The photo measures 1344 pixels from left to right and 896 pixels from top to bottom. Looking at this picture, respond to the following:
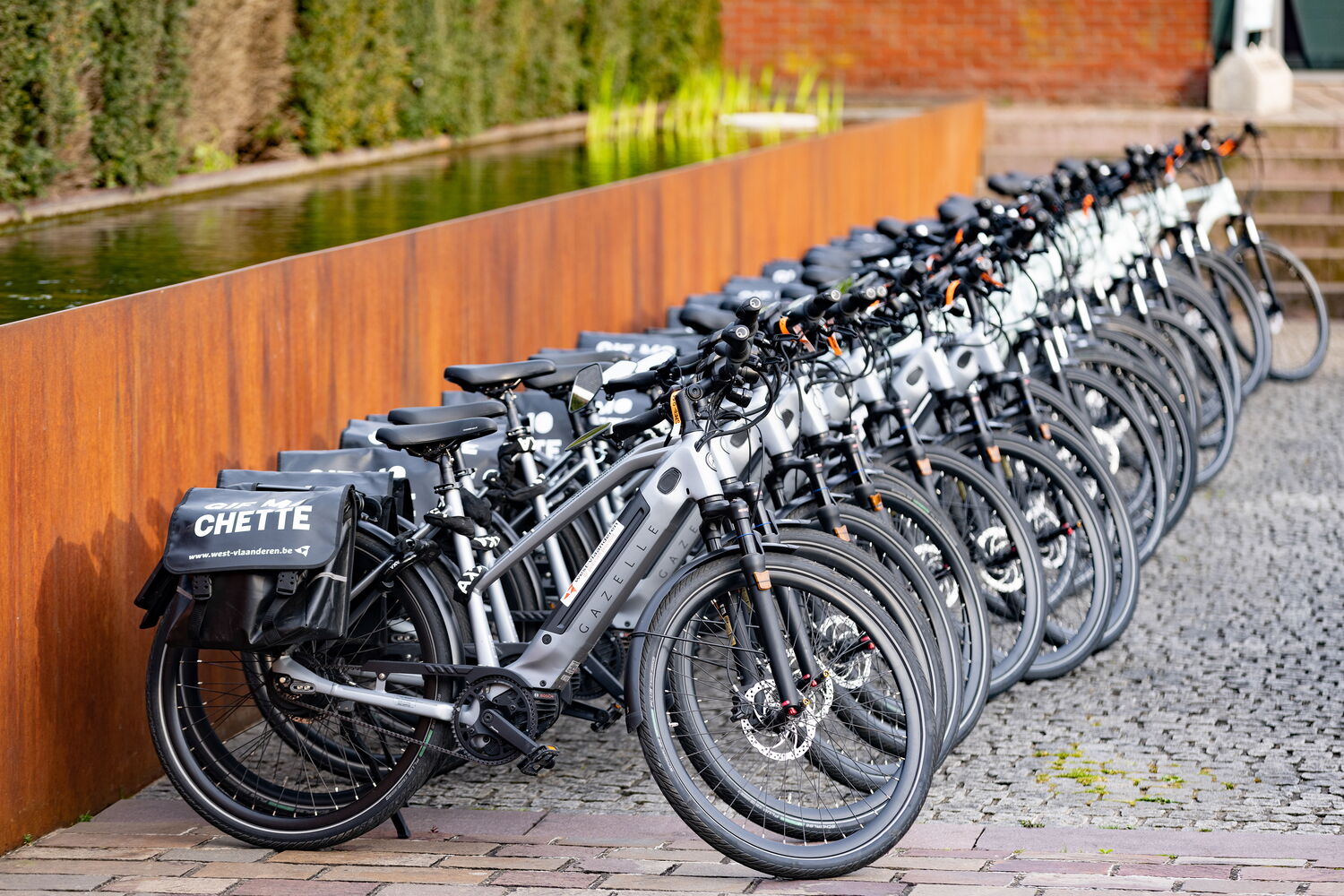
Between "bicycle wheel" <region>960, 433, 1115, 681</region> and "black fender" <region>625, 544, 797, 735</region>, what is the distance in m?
1.58

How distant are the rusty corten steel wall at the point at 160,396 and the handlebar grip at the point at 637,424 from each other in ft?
3.93

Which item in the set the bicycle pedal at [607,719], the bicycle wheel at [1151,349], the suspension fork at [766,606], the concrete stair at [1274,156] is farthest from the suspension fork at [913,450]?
the concrete stair at [1274,156]

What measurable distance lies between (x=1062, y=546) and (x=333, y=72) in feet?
17.0

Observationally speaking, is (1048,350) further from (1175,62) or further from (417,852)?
(1175,62)

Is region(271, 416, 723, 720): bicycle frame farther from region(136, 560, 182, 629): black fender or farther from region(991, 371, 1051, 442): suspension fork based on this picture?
region(991, 371, 1051, 442): suspension fork

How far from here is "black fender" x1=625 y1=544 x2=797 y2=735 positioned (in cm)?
365

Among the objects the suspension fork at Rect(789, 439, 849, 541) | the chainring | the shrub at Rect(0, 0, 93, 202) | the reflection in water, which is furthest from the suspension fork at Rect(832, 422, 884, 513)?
the shrub at Rect(0, 0, 93, 202)

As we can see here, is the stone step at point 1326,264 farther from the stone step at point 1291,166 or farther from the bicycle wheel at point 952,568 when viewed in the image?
the bicycle wheel at point 952,568

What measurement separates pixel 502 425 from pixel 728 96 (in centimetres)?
1035

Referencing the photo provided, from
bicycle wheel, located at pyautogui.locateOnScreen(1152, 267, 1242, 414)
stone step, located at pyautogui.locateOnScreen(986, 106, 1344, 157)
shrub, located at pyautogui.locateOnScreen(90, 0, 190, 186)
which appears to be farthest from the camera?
stone step, located at pyautogui.locateOnScreen(986, 106, 1344, 157)

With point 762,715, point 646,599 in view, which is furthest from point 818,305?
point 762,715

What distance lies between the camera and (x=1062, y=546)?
5.27 metres

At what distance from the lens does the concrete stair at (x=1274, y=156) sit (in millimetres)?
13336

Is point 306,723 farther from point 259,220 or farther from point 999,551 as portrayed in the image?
point 259,220
